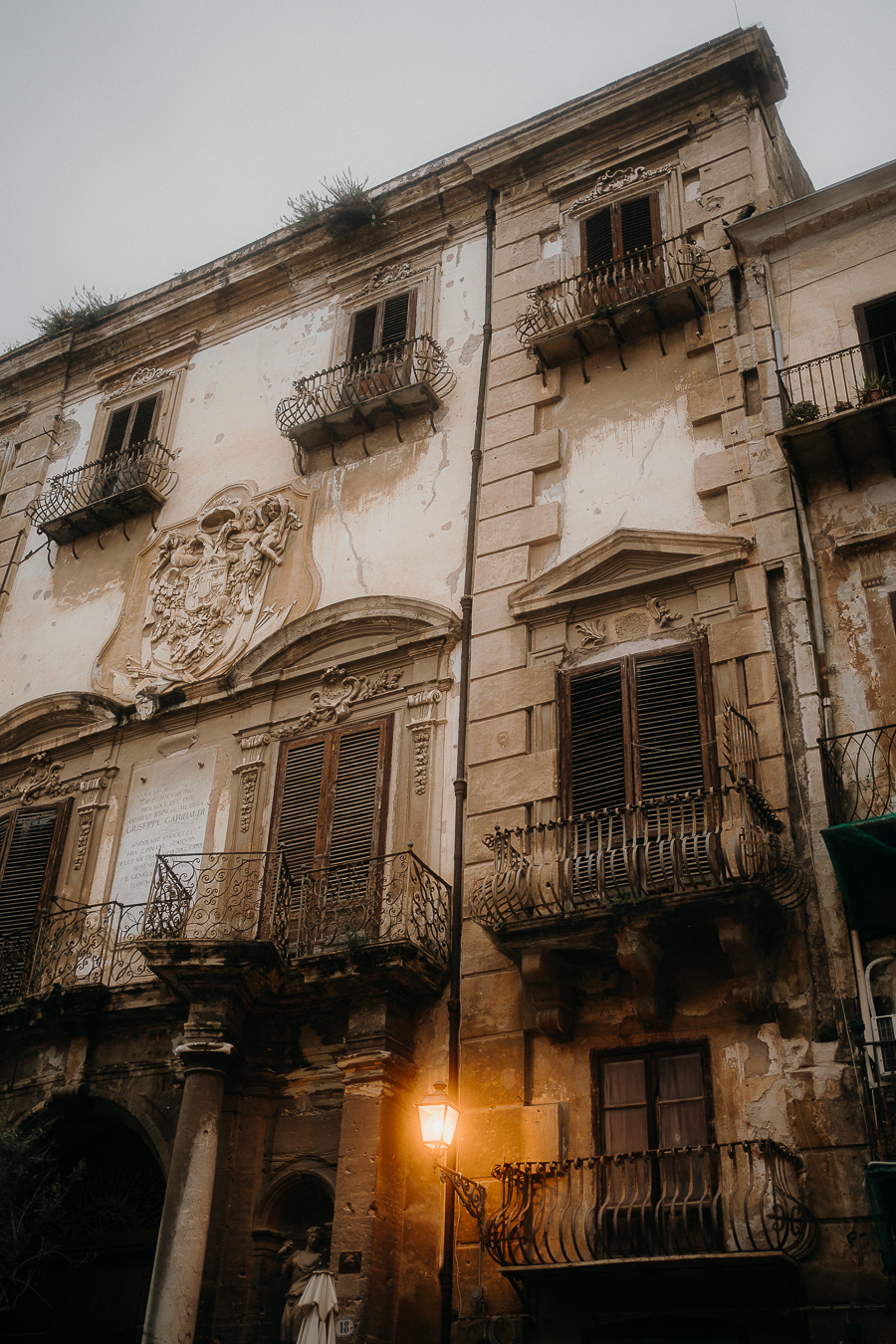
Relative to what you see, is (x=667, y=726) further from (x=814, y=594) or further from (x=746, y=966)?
(x=746, y=966)

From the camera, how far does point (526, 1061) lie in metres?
10.9

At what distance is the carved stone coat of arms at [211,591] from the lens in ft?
51.5

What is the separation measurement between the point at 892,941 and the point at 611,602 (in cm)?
460

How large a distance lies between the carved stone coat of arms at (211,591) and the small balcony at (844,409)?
20.0ft

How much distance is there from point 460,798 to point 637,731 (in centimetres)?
197

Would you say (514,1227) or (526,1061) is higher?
(526,1061)

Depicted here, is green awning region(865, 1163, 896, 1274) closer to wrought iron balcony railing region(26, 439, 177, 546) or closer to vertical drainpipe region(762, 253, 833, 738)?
vertical drainpipe region(762, 253, 833, 738)

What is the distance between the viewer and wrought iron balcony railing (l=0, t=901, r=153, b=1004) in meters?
13.7

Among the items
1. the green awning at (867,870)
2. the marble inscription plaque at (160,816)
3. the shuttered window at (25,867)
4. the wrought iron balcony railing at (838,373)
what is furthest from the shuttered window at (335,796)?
the wrought iron balcony railing at (838,373)

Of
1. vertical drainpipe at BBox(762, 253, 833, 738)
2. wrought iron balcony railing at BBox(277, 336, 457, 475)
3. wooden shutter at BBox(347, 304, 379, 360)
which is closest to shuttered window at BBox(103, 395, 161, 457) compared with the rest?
wrought iron balcony railing at BBox(277, 336, 457, 475)

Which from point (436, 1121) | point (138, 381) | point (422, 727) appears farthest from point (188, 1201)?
point (138, 381)

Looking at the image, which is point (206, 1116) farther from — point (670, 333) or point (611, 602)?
point (670, 333)

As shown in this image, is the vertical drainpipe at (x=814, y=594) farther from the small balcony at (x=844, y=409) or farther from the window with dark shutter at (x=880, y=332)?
the window with dark shutter at (x=880, y=332)

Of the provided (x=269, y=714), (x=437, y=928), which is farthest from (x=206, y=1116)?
(x=269, y=714)
